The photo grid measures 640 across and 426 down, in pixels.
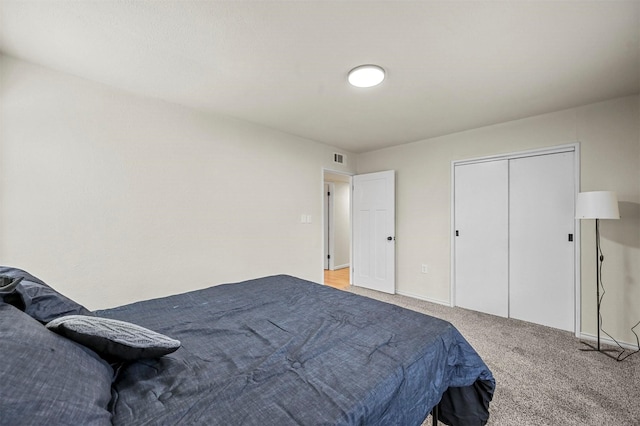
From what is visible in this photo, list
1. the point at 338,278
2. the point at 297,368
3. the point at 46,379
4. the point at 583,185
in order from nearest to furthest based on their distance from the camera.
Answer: the point at 46,379 → the point at 297,368 → the point at 583,185 → the point at 338,278

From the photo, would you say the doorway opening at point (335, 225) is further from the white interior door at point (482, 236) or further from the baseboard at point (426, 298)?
the white interior door at point (482, 236)

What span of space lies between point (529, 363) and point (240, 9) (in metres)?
3.30

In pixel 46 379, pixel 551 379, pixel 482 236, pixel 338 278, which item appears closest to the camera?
pixel 46 379

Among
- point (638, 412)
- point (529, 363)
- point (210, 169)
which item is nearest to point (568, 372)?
point (529, 363)

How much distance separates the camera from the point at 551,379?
198 centimetres

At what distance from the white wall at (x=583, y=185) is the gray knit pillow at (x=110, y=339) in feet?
11.6

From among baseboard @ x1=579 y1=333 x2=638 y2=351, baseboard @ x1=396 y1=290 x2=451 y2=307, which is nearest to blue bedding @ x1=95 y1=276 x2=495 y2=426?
baseboard @ x1=579 y1=333 x2=638 y2=351

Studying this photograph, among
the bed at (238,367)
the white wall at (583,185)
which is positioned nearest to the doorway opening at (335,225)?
Result: the white wall at (583,185)

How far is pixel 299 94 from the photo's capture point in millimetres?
2445

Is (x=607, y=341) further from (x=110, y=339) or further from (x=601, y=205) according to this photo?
(x=110, y=339)

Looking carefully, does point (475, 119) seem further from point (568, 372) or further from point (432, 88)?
point (568, 372)

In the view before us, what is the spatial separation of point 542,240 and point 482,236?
1.90 feet

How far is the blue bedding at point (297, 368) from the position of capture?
0.83m

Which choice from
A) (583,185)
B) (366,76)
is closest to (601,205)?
(583,185)
